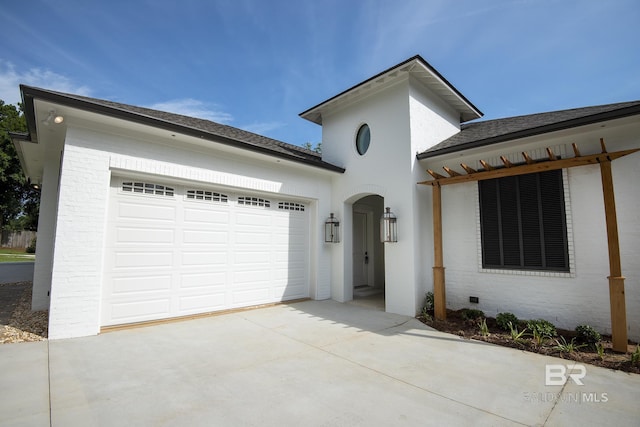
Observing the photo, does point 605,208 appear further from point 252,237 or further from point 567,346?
point 252,237

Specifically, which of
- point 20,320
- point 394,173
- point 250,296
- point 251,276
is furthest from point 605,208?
point 20,320

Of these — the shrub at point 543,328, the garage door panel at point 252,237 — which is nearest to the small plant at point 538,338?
the shrub at point 543,328

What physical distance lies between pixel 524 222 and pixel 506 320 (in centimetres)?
196

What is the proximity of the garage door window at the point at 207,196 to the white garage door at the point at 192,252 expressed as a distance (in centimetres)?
2

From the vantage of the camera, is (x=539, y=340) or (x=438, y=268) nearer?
(x=539, y=340)

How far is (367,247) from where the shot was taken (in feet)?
33.3

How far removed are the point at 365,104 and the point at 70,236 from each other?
6.99m

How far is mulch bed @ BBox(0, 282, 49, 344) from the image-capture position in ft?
15.1

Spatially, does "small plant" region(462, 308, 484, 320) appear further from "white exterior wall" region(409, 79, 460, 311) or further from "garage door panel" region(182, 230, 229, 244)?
"garage door panel" region(182, 230, 229, 244)

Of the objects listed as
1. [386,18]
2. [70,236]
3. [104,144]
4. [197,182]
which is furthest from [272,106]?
[70,236]

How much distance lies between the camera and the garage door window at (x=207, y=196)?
20.3 feet

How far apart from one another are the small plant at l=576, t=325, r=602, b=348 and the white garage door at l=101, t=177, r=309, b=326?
18.8 ft

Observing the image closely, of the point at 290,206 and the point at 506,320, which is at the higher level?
the point at 290,206

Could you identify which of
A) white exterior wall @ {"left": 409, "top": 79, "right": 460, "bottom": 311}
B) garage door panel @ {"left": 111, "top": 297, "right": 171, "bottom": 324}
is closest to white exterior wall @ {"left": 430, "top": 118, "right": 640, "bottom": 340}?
white exterior wall @ {"left": 409, "top": 79, "right": 460, "bottom": 311}
